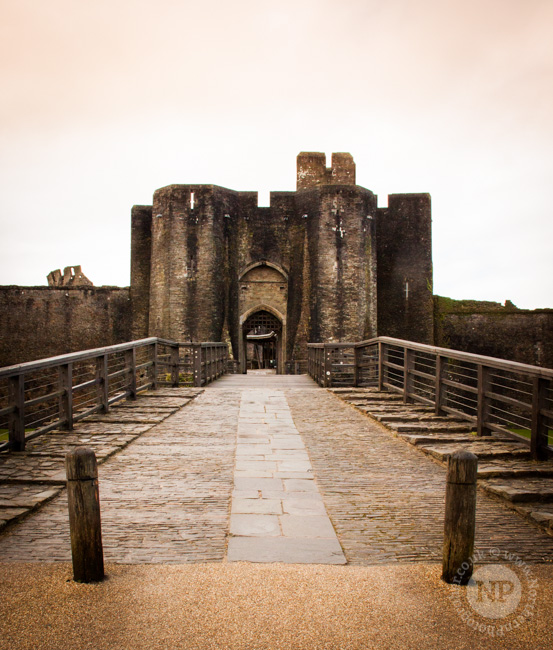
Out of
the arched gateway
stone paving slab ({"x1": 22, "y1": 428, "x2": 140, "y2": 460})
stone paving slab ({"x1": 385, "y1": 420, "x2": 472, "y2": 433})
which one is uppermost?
the arched gateway

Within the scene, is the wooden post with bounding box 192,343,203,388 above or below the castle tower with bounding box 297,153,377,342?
below

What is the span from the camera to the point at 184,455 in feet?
17.4

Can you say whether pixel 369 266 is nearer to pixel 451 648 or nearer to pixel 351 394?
pixel 351 394

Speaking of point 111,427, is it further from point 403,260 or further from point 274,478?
point 403,260

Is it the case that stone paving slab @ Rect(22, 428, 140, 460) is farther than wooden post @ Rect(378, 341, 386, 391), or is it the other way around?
wooden post @ Rect(378, 341, 386, 391)

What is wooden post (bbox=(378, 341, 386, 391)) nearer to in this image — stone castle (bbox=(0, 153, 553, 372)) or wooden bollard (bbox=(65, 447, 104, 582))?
wooden bollard (bbox=(65, 447, 104, 582))

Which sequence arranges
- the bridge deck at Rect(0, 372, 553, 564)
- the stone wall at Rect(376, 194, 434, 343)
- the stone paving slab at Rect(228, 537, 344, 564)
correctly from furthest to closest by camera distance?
the stone wall at Rect(376, 194, 434, 343)
the bridge deck at Rect(0, 372, 553, 564)
the stone paving slab at Rect(228, 537, 344, 564)

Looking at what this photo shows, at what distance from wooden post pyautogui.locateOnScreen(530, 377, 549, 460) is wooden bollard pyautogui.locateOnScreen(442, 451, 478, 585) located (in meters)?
2.80

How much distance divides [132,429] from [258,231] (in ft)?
57.8

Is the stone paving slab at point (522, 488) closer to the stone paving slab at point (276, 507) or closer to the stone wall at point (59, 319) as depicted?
the stone paving slab at point (276, 507)

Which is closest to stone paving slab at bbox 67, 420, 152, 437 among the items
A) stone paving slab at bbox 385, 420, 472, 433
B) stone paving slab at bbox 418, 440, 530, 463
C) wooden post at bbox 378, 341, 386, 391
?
stone paving slab at bbox 385, 420, 472, 433

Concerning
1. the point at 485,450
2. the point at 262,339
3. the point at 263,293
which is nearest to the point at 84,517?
the point at 485,450

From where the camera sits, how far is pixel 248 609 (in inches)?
97.6

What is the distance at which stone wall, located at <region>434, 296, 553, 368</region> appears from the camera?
23.4 m
